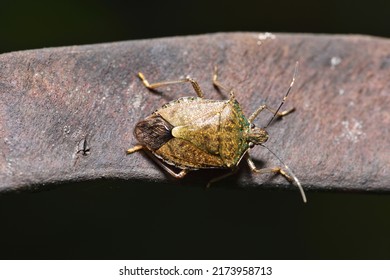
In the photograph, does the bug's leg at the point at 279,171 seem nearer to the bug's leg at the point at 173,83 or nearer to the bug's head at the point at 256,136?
the bug's head at the point at 256,136

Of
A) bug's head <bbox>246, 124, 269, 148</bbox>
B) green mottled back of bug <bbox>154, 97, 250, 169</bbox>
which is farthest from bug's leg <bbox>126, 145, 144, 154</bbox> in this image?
bug's head <bbox>246, 124, 269, 148</bbox>

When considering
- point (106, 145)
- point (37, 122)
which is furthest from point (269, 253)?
point (37, 122)

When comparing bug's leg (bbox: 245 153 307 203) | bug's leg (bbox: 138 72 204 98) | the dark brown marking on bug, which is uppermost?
bug's leg (bbox: 138 72 204 98)

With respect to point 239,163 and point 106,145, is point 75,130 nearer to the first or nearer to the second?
point 106,145

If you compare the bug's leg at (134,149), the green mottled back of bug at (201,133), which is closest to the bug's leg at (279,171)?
the green mottled back of bug at (201,133)

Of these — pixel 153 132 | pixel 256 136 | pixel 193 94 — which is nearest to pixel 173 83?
pixel 193 94

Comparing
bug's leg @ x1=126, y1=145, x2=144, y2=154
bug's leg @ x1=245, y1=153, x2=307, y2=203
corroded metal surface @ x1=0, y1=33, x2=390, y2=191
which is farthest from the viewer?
bug's leg @ x1=245, y1=153, x2=307, y2=203

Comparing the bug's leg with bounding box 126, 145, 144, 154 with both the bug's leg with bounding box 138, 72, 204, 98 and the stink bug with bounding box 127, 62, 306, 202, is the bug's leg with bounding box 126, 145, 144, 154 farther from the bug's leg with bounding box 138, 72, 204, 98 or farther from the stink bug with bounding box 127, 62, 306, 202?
the bug's leg with bounding box 138, 72, 204, 98
